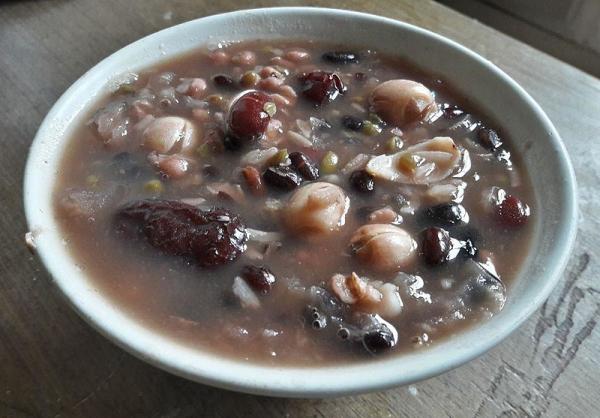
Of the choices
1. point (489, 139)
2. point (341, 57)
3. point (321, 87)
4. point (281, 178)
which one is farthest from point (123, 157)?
point (489, 139)

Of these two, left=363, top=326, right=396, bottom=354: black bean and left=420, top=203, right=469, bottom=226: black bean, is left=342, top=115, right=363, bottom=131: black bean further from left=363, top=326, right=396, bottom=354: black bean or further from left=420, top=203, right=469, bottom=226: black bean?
left=363, top=326, right=396, bottom=354: black bean

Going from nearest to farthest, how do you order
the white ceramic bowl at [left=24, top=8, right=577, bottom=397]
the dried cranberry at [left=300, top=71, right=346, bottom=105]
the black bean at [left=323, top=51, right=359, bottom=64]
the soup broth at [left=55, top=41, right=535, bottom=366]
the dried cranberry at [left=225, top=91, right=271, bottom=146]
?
1. the white ceramic bowl at [left=24, top=8, right=577, bottom=397]
2. the soup broth at [left=55, top=41, right=535, bottom=366]
3. the dried cranberry at [left=225, top=91, right=271, bottom=146]
4. the dried cranberry at [left=300, top=71, right=346, bottom=105]
5. the black bean at [left=323, top=51, right=359, bottom=64]

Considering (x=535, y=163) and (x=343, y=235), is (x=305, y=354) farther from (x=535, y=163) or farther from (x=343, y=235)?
(x=535, y=163)

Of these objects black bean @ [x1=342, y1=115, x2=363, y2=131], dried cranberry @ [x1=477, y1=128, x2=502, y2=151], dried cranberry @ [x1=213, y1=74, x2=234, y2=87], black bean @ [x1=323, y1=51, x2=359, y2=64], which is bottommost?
dried cranberry @ [x1=213, y1=74, x2=234, y2=87]

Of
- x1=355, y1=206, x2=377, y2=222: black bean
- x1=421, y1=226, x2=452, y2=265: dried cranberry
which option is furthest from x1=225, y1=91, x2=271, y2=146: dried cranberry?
x1=421, y1=226, x2=452, y2=265: dried cranberry

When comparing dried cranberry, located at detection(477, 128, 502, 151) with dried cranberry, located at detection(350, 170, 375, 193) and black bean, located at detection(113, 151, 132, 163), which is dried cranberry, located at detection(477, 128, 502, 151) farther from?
black bean, located at detection(113, 151, 132, 163)

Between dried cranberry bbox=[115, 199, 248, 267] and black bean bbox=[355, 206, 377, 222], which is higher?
black bean bbox=[355, 206, 377, 222]

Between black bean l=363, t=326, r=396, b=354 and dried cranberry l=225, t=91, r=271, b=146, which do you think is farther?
dried cranberry l=225, t=91, r=271, b=146

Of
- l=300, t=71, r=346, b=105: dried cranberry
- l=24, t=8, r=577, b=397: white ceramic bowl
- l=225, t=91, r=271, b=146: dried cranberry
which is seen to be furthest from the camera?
l=300, t=71, r=346, b=105: dried cranberry
